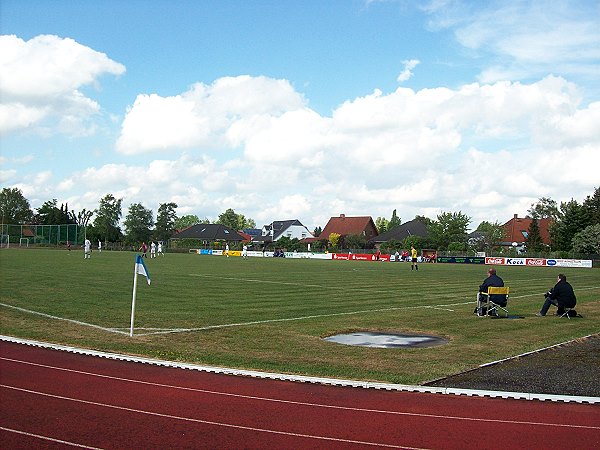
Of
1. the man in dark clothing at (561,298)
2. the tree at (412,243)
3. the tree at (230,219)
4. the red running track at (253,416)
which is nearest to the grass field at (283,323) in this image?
the man in dark clothing at (561,298)

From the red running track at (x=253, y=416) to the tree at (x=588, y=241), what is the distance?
255 feet

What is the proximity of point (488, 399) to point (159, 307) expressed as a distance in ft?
42.5

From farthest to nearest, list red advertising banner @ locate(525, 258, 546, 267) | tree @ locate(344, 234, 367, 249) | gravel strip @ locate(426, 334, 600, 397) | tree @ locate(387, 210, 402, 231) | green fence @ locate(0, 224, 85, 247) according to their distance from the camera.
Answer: tree @ locate(387, 210, 402, 231), tree @ locate(344, 234, 367, 249), green fence @ locate(0, 224, 85, 247), red advertising banner @ locate(525, 258, 546, 267), gravel strip @ locate(426, 334, 600, 397)

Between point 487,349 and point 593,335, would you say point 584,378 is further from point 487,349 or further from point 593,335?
point 593,335

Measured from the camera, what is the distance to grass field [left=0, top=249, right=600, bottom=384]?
39.5 feet

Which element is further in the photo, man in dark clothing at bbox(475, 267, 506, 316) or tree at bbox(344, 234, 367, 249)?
tree at bbox(344, 234, 367, 249)

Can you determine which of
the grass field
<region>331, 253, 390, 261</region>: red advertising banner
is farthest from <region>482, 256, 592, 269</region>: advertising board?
the grass field

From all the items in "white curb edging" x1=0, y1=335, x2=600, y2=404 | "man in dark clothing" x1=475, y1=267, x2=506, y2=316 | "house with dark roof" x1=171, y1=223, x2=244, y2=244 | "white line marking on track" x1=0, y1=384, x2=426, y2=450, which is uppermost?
"house with dark roof" x1=171, y1=223, x2=244, y2=244

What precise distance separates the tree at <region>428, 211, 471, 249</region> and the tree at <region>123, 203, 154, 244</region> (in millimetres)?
64094

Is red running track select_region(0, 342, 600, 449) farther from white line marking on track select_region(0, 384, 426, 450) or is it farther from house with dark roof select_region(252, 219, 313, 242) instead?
house with dark roof select_region(252, 219, 313, 242)

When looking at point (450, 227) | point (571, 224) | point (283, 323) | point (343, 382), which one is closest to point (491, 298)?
point (283, 323)

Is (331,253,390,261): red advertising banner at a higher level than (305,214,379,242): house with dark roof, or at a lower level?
lower

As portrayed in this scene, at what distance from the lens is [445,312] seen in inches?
784

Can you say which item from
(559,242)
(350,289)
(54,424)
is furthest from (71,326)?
(559,242)
